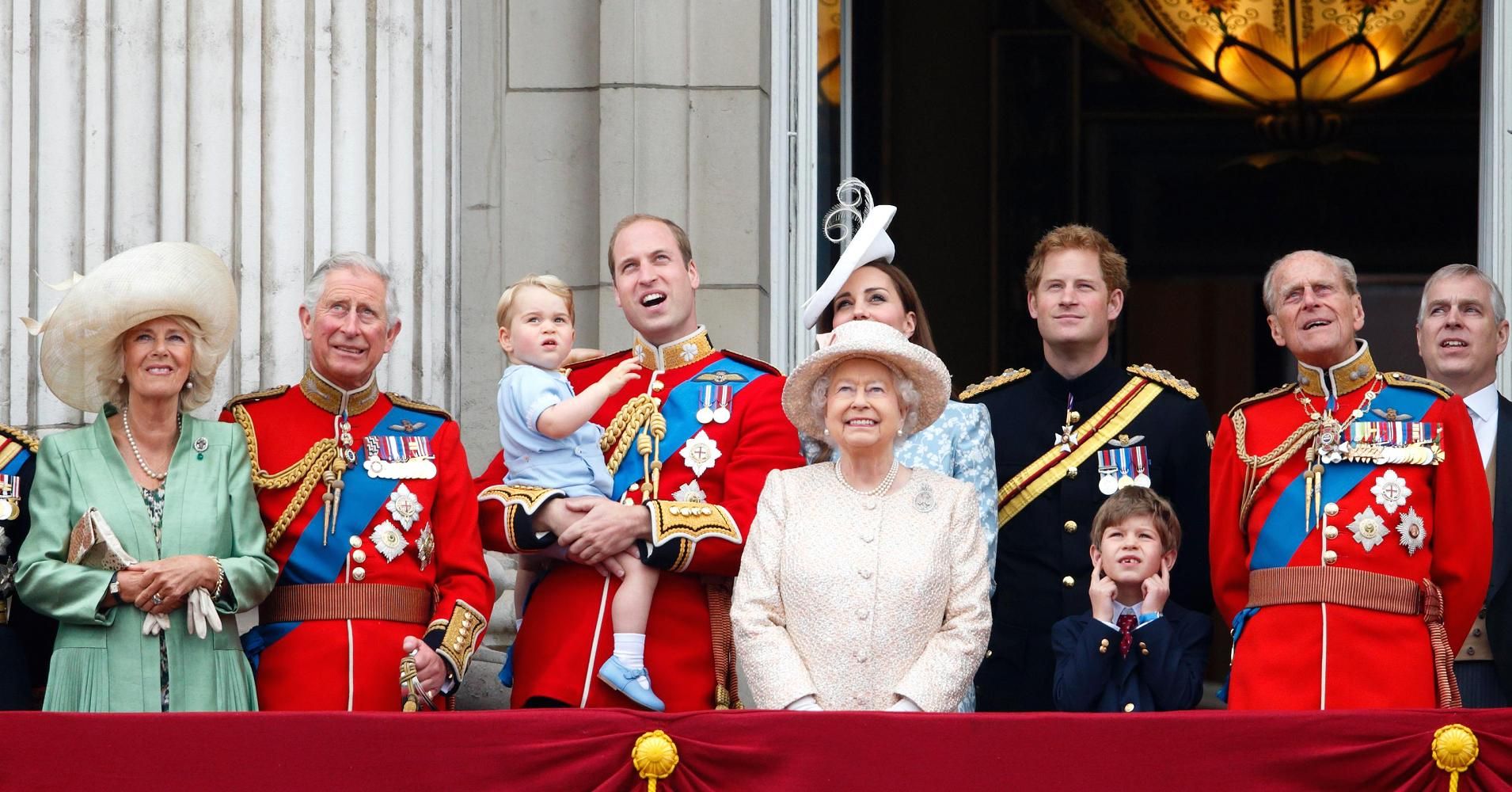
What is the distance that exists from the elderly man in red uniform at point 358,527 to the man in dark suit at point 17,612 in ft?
1.52

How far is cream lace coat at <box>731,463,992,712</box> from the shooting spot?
5.04 metres

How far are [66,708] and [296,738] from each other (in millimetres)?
729

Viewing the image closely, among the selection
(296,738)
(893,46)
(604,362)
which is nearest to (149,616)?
(296,738)

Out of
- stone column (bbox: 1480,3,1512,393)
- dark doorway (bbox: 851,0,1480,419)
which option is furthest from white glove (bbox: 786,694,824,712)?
dark doorway (bbox: 851,0,1480,419)

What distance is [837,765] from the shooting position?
4672 millimetres

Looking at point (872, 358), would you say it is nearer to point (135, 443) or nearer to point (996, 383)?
point (996, 383)

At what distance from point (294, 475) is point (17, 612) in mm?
691

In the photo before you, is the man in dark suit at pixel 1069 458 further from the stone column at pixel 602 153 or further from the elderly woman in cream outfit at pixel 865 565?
the stone column at pixel 602 153

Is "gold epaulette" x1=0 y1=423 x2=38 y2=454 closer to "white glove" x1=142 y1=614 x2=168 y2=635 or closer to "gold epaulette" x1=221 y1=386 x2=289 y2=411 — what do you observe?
"gold epaulette" x1=221 y1=386 x2=289 y2=411

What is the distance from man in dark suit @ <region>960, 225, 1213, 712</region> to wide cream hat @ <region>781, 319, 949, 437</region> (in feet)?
2.05

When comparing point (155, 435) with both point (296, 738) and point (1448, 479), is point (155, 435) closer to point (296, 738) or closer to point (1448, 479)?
point (296, 738)

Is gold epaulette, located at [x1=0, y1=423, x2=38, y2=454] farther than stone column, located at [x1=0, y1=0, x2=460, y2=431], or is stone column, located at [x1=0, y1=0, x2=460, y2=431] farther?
stone column, located at [x1=0, y1=0, x2=460, y2=431]

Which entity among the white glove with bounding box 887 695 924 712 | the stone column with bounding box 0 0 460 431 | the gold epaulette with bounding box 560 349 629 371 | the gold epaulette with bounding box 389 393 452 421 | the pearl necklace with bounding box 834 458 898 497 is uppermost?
the stone column with bounding box 0 0 460 431

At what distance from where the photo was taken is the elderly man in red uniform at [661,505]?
17.8 feet
